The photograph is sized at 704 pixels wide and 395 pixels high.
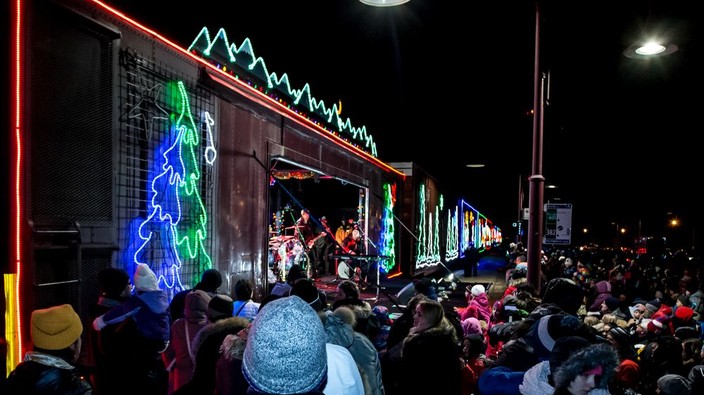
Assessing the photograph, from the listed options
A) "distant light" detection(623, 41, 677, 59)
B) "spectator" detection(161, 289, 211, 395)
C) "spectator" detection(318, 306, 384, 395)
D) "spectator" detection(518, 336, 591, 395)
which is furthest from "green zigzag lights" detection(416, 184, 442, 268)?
"spectator" detection(518, 336, 591, 395)

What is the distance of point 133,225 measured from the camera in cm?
658

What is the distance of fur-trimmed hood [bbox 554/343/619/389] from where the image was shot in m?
2.68

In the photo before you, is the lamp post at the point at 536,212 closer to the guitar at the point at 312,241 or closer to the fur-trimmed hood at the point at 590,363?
the fur-trimmed hood at the point at 590,363

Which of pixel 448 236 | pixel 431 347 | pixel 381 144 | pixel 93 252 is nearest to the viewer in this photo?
pixel 431 347

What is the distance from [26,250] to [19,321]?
680 millimetres

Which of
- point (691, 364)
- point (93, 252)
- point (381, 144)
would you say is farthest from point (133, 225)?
point (381, 144)

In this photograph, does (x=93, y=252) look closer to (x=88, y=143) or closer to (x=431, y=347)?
(x=88, y=143)

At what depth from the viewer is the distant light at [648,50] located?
8781mm

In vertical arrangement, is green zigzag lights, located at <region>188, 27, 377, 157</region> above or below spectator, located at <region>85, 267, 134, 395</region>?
above

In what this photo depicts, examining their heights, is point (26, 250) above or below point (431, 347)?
above

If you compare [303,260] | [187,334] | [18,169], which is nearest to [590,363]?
[187,334]

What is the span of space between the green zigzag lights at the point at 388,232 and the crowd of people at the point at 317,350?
12679 millimetres

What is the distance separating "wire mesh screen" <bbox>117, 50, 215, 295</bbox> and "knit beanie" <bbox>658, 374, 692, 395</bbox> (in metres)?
6.07

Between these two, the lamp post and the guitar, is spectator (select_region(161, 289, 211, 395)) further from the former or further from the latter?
the guitar
